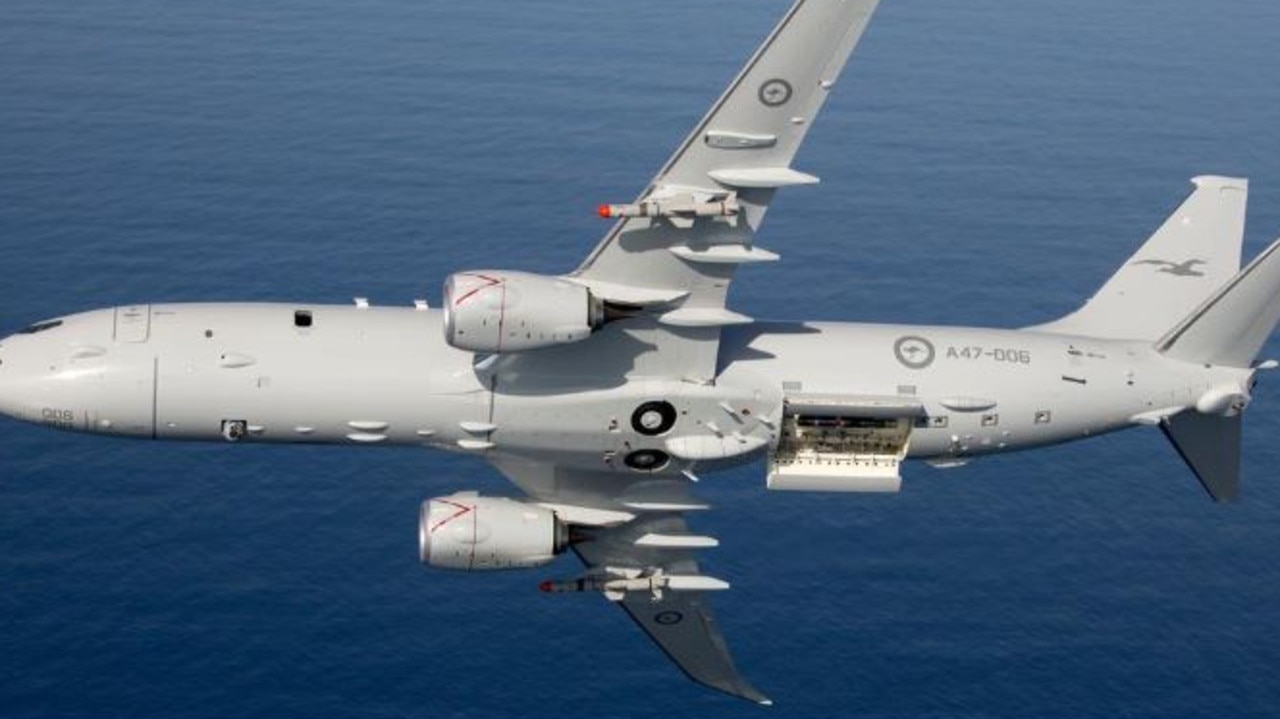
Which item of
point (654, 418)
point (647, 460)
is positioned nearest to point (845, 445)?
point (647, 460)

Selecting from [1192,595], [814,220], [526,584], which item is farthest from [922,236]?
[526,584]

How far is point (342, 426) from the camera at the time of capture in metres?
66.1

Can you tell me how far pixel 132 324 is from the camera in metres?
65.6

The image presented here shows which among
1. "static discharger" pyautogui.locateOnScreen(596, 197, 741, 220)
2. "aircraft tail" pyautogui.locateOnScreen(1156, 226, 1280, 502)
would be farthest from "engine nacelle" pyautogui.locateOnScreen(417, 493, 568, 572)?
"aircraft tail" pyautogui.locateOnScreen(1156, 226, 1280, 502)

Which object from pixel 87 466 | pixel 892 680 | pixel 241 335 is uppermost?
pixel 241 335

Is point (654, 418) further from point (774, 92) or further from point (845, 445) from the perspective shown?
point (774, 92)

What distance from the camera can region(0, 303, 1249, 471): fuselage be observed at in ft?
214

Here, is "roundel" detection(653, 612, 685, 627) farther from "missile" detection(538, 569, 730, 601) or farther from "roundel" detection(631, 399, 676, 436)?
"roundel" detection(631, 399, 676, 436)

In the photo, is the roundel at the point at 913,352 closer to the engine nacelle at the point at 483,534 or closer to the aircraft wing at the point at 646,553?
the aircraft wing at the point at 646,553

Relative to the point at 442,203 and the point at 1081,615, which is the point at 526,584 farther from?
the point at 442,203

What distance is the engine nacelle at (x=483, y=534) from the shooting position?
6750cm

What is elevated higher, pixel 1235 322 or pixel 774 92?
pixel 774 92

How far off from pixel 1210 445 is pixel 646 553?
22.6 m

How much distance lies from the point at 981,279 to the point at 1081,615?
5402 cm
